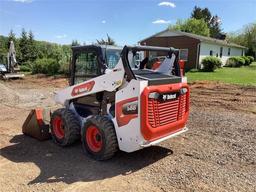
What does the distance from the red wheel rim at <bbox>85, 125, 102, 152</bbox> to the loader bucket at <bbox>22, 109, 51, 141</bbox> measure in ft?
4.89

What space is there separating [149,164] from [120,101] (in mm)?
1298

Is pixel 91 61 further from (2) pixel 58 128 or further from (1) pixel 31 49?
(1) pixel 31 49

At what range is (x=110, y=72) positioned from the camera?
15.8ft

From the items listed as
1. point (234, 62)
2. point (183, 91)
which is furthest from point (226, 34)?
point (183, 91)

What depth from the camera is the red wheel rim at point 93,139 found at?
5.18 metres

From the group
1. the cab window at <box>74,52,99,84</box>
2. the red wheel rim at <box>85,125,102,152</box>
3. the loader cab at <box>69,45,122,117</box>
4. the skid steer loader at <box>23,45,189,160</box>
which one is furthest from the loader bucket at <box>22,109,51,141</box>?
the red wheel rim at <box>85,125,102,152</box>

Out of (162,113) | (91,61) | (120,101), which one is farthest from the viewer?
(91,61)

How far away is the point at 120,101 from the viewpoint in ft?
15.4

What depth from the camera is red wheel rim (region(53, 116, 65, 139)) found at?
237 inches

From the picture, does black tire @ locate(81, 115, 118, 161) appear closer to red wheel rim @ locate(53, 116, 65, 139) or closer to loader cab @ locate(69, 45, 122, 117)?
loader cab @ locate(69, 45, 122, 117)

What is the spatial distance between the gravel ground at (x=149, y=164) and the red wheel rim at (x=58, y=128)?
287 mm

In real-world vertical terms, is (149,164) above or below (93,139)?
below

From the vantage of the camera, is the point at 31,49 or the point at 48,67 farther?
the point at 31,49

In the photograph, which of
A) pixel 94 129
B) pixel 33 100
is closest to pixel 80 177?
pixel 94 129
